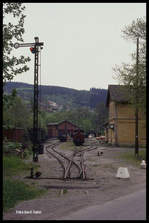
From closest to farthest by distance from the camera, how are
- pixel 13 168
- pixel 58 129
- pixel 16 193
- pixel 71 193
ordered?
1. pixel 16 193
2. pixel 71 193
3. pixel 13 168
4. pixel 58 129

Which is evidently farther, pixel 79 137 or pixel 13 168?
pixel 79 137

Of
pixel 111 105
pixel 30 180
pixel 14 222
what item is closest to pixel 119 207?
pixel 14 222

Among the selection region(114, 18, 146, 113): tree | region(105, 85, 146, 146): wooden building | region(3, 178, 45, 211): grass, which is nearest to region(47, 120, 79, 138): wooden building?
region(105, 85, 146, 146): wooden building

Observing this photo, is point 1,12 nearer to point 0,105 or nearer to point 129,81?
point 0,105

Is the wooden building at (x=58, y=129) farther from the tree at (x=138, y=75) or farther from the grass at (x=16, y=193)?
the grass at (x=16, y=193)

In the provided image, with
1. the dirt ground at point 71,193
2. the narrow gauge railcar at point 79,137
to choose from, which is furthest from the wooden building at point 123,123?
the dirt ground at point 71,193

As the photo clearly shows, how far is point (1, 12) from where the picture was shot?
396 inches

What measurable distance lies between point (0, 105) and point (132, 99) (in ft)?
52.7

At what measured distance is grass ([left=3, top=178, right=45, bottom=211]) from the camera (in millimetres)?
9228

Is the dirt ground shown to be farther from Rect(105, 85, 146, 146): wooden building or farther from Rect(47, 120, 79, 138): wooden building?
Rect(47, 120, 79, 138): wooden building

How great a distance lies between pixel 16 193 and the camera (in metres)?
10.5

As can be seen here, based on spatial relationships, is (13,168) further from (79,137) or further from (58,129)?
(58,129)

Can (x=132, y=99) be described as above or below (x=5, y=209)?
above

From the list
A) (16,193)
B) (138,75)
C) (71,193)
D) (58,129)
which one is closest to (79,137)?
(138,75)
